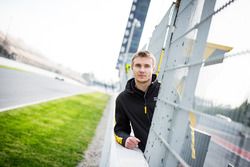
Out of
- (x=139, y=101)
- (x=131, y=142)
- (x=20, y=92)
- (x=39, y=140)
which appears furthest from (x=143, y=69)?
(x=20, y=92)

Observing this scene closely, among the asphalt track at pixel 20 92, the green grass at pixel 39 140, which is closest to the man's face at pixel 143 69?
the green grass at pixel 39 140

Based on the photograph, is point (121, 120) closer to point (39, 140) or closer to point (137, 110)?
point (137, 110)

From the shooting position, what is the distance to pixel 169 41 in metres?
2.21

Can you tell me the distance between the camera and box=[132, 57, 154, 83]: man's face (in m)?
3.02

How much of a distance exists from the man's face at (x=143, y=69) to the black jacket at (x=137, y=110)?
0.37ft

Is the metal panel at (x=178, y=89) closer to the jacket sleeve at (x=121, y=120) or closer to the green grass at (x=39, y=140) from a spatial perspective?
the jacket sleeve at (x=121, y=120)

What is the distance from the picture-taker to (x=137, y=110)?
9.72 ft

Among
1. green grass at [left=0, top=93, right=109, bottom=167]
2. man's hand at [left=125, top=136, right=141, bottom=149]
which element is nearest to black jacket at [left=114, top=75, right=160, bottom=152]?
man's hand at [left=125, top=136, right=141, bottom=149]

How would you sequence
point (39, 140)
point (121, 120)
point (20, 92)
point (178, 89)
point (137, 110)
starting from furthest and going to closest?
point (20, 92), point (39, 140), point (121, 120), point (137, 110), point (178, 89)

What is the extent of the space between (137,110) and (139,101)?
11 centimetres

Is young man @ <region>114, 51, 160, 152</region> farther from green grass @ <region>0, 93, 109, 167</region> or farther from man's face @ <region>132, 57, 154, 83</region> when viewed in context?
green grass @ <region>0, 93, 109, 167</region>

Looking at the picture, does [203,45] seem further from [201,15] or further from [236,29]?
[236,29]

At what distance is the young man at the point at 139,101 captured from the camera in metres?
2.86

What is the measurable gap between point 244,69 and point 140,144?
2113mm
